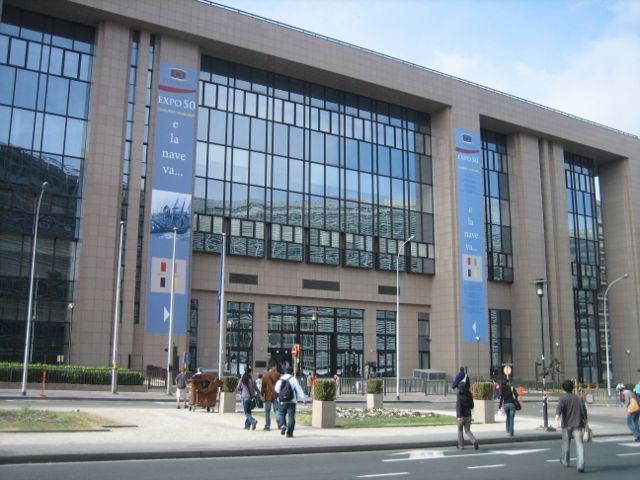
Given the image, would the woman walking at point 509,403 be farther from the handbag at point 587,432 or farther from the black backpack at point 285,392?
the black backpack at point 285,392

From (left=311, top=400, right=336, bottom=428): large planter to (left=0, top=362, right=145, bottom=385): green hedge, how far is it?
2256 cm

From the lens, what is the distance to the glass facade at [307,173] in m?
54.5

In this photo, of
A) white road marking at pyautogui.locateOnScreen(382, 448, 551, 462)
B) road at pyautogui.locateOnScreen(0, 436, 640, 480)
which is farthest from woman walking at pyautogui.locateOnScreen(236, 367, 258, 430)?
white road marking at pyautogui.locateOnScreen(382, 448, 551, 462)

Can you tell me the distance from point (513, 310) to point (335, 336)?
20.9m

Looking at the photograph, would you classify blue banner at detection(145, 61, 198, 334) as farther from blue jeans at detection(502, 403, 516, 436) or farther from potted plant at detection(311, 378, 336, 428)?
blue jeans at detection(502, 403, 516, 436)

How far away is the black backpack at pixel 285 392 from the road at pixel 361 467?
2.57 m

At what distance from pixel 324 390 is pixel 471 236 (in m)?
43.8

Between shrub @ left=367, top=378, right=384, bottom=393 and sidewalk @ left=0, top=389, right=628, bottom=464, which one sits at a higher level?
shrub @ left=367, top=378, right=384, bottom=393

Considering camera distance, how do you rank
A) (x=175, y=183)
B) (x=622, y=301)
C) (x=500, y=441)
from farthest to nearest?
(x=622, y=301) < (x=175, y=183) < (x=500, y=441)

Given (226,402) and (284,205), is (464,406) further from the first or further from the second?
(284,205)

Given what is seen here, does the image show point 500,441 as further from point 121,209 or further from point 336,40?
point 336,40

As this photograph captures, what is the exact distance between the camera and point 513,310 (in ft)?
226

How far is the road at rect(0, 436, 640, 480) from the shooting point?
13411 millimetres

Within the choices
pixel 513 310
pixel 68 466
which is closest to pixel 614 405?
pixel 513 310
